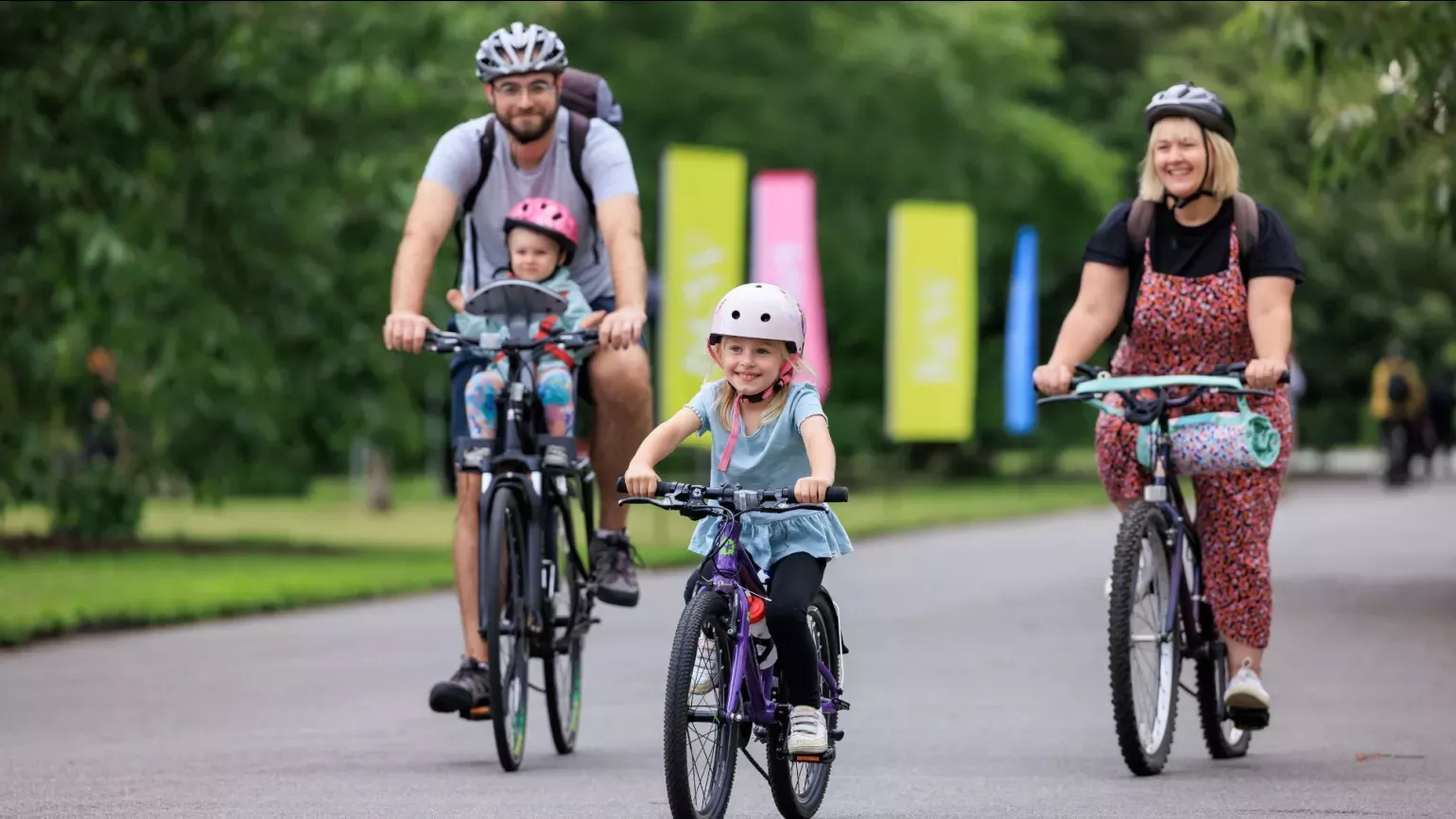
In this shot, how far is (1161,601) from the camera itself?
27.5 ft

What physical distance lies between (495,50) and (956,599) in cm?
769

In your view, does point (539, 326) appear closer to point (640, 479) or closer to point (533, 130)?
point (533, 130)

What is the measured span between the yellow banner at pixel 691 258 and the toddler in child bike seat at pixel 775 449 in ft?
46.5

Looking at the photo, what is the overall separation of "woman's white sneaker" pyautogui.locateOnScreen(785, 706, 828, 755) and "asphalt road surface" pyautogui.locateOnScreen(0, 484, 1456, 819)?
1.98 ft

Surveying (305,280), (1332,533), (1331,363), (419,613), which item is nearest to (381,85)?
(305,280)

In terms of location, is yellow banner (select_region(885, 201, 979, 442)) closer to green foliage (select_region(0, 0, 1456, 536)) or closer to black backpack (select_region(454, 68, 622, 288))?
green foliage (select_region(0, 0, 1456, 536))

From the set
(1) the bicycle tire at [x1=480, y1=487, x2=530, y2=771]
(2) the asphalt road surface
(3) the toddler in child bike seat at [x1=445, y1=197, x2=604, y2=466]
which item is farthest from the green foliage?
(1) the bicycle tire at [x1=480, y1=487, x2=530, y2=771]

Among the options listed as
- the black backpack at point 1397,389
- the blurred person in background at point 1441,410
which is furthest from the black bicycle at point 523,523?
the blurred person in background at point 1441,410

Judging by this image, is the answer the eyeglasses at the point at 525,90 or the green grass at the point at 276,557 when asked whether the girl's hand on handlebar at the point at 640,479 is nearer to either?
the eyeglasses at the point at 525,90

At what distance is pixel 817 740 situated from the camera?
269 inches

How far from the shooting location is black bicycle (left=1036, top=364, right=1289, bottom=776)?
26.3 ft

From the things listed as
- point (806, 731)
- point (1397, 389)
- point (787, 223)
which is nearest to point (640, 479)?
point (806, 731)

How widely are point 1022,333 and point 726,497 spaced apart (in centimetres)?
2743

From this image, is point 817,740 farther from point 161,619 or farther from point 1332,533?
point 1332,533
